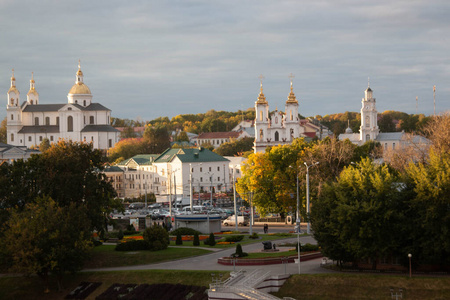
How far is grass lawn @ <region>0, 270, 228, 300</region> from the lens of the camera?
140ft

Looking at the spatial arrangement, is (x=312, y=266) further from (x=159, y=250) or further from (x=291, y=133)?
(x=291, y=133)

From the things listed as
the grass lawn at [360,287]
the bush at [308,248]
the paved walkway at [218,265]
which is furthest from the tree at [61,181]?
the grass lawn at [360,287]

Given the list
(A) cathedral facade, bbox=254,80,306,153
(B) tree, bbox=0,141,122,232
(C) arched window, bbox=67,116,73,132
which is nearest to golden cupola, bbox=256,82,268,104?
(A) cathedral facade, bbox=254,80,306,153

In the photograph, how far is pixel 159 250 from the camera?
5122cm

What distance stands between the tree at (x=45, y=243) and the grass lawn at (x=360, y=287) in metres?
13.1

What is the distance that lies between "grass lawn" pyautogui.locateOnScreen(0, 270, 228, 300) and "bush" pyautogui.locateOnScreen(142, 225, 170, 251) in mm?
5554

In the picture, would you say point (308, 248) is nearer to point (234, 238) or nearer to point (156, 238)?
point (234, 238)

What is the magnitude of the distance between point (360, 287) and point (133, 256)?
16.3m

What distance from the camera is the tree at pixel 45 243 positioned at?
44.6 m

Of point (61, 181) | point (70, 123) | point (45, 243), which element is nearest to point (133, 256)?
point (45, 243)

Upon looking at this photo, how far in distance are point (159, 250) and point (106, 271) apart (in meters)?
5.36

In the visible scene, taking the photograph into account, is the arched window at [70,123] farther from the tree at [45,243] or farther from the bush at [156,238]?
the tree at [45,243]

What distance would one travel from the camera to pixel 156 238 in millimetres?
51562

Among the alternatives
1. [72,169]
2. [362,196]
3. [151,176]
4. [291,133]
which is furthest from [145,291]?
[291,133]
